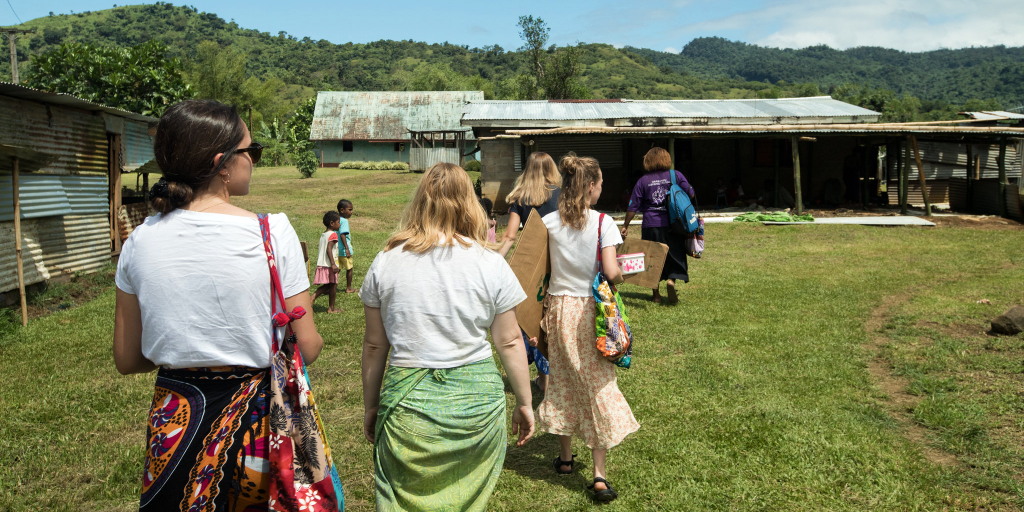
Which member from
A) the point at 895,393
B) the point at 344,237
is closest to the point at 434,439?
the point at 895,393

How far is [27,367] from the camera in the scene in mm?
6031

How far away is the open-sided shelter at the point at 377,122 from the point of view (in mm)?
37094

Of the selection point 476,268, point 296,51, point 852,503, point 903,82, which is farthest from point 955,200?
point 903,82

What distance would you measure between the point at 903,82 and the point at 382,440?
620 ft

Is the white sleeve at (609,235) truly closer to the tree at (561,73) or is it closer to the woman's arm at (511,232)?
the woman's arm at (511,232)

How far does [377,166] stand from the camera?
34.4 m

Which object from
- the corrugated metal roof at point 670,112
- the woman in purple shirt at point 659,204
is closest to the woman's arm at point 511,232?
the woman in purple shirt at point 659,204

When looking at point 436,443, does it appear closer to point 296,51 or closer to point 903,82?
point 296,51

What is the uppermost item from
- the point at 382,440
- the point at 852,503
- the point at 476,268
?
the point at 476,268

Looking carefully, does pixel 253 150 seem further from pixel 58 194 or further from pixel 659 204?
pixel 58 194

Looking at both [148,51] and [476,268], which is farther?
[148,51]

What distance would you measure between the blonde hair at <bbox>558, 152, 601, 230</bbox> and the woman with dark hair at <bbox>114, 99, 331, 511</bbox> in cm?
199

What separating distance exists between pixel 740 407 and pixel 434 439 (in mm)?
3261

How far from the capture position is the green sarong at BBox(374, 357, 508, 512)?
225cm
